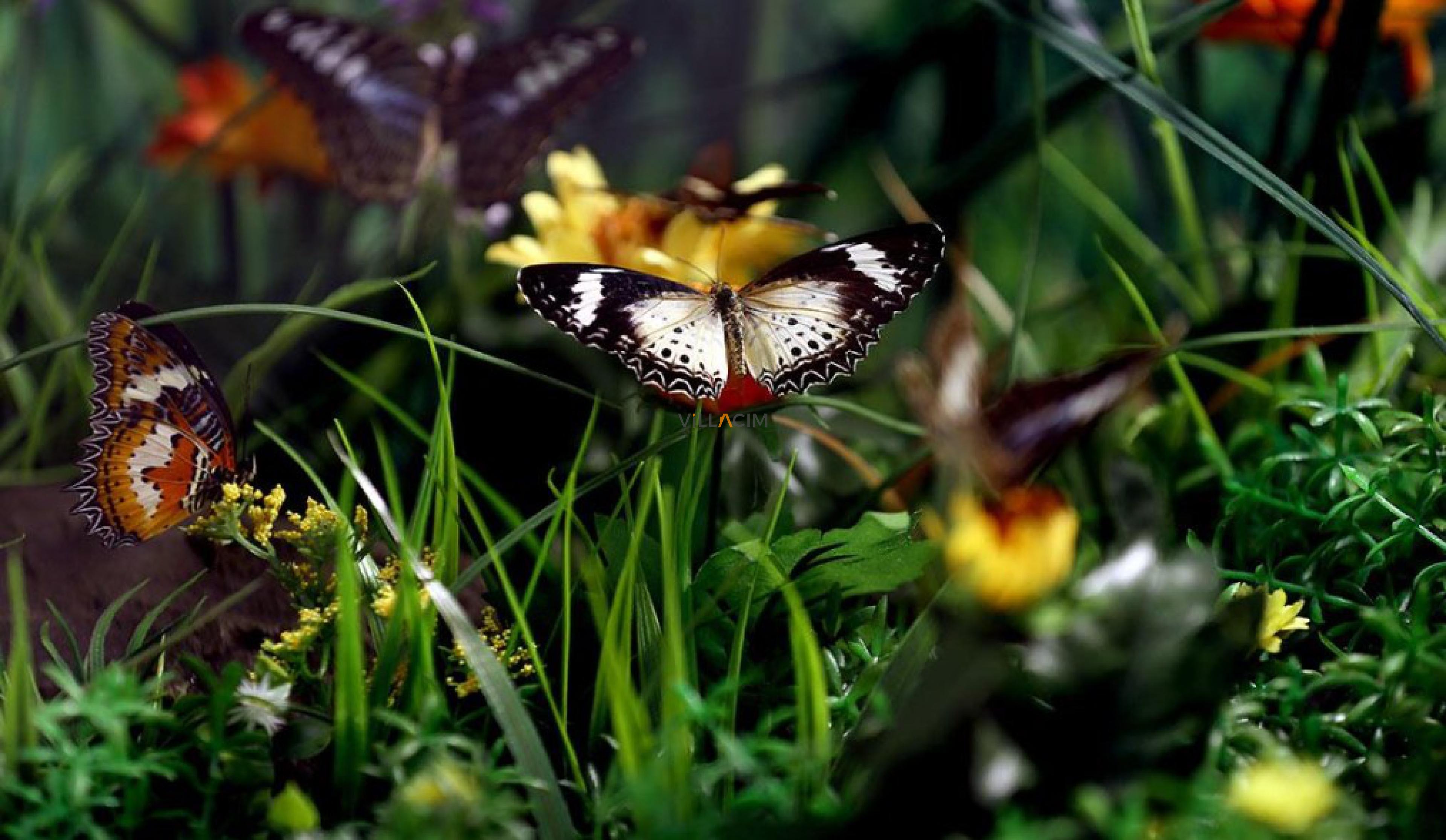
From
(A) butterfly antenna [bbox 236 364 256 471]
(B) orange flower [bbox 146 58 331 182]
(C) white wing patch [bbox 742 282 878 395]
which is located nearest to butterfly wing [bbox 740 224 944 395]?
(C) white wing patch [bbox 742 282 878 395]

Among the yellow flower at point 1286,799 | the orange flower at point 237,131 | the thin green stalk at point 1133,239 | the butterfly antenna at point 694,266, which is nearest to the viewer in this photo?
the yellow flower at point 1286,799

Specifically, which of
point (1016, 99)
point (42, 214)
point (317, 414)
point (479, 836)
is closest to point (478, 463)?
point (317, 414)

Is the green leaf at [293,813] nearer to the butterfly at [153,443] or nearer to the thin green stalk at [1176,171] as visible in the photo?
the butterfly at [153,443]

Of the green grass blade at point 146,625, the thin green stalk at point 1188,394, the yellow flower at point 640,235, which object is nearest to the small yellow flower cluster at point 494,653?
the green grass blade at point 146,625

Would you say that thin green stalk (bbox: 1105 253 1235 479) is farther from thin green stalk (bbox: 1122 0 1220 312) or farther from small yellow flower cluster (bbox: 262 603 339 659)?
small yellow flower cluster (bbox: 262 603 339 659)

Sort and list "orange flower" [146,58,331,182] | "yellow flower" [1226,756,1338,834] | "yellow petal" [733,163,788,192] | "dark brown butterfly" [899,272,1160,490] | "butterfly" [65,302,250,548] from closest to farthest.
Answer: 1. "yellow flower" [1226,756,1338,834]
2. "dark brown butterfly" [899,272,1160,490]
3. "butterfly" [65,302,250,548]
4. "yellow petal" [733,163,788,192]
5. "orange flower" [146,58,331,182]

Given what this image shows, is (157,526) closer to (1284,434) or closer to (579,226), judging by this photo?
(579,226)

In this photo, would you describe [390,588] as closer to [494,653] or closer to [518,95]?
[494,653]

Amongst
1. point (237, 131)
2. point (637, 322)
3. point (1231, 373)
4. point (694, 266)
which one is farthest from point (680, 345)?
point (237, 131)
